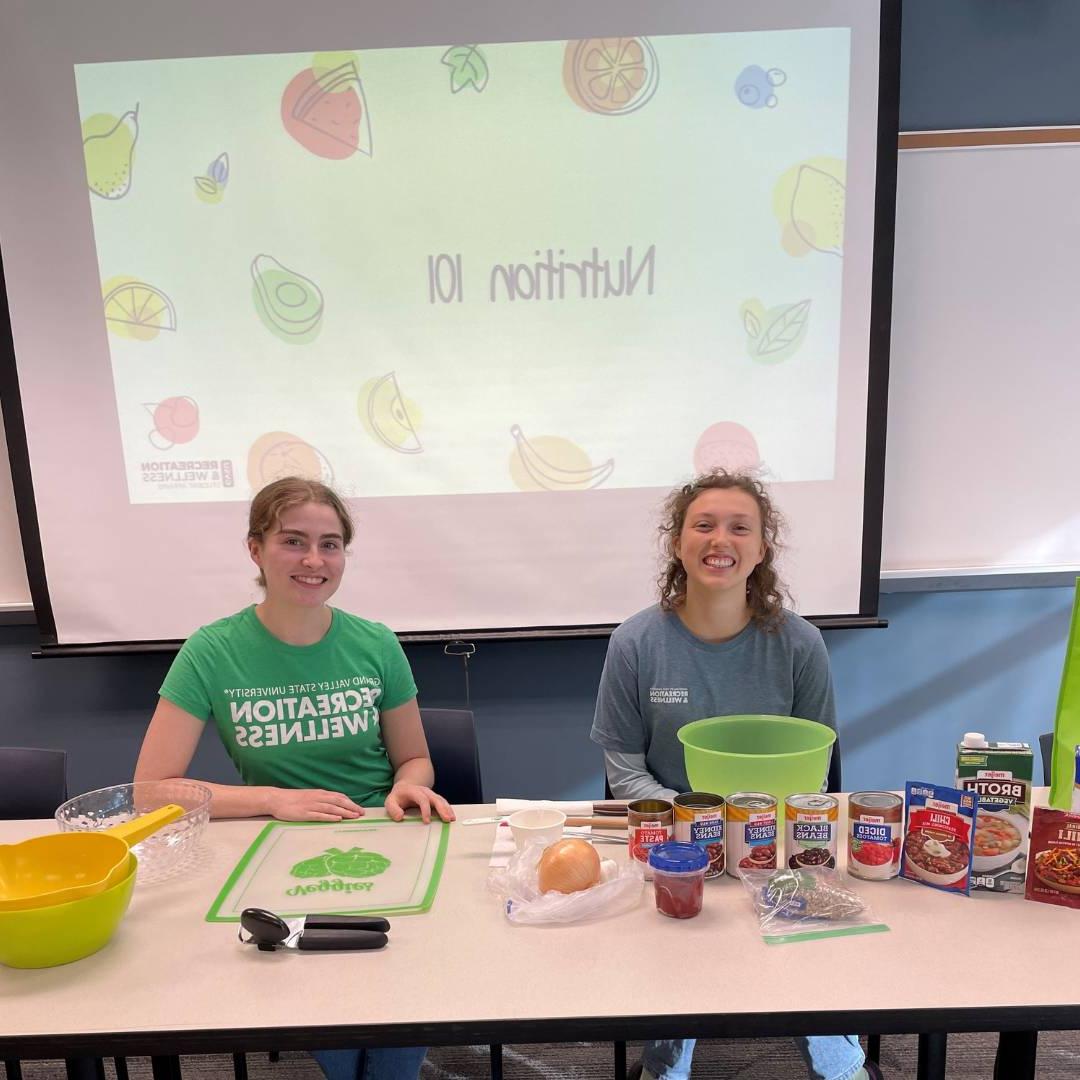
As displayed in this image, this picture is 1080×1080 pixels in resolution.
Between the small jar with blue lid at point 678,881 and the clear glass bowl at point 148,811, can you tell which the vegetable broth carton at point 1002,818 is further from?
the clear glass bowl at point 148,811

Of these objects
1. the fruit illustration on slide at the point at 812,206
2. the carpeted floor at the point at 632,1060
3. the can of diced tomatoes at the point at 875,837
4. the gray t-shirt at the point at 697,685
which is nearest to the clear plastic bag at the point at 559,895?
the can of diced tomatoes at the point at 875,837

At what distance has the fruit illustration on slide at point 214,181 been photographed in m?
2.26

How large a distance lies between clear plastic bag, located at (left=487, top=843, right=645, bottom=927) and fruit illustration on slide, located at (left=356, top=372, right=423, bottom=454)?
57.2 inches

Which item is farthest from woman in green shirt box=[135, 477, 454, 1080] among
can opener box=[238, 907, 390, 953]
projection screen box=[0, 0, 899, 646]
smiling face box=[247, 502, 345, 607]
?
projection screen box=[0, 0, 899, 646]

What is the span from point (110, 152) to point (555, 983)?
236cm

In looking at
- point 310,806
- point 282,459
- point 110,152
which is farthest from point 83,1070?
point 110,152

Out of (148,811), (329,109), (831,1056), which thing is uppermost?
(329,109)

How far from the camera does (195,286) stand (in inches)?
91.1

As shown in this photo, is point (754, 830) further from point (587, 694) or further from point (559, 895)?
point (587, 694)

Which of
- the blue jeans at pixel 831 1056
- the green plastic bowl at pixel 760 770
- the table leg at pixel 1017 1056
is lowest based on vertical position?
the blue jeans at pixel 831 1056

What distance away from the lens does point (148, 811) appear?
138 centimetres

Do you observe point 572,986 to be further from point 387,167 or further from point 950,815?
point 387,167

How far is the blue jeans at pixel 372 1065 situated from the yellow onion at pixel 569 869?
21.0 inches

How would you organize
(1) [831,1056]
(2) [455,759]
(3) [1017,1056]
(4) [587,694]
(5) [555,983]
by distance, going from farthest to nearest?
(4) [587,694] < (2) [455,759] < (1) [831,1056] < (3) [1017,1056] < (5) [555,983]
